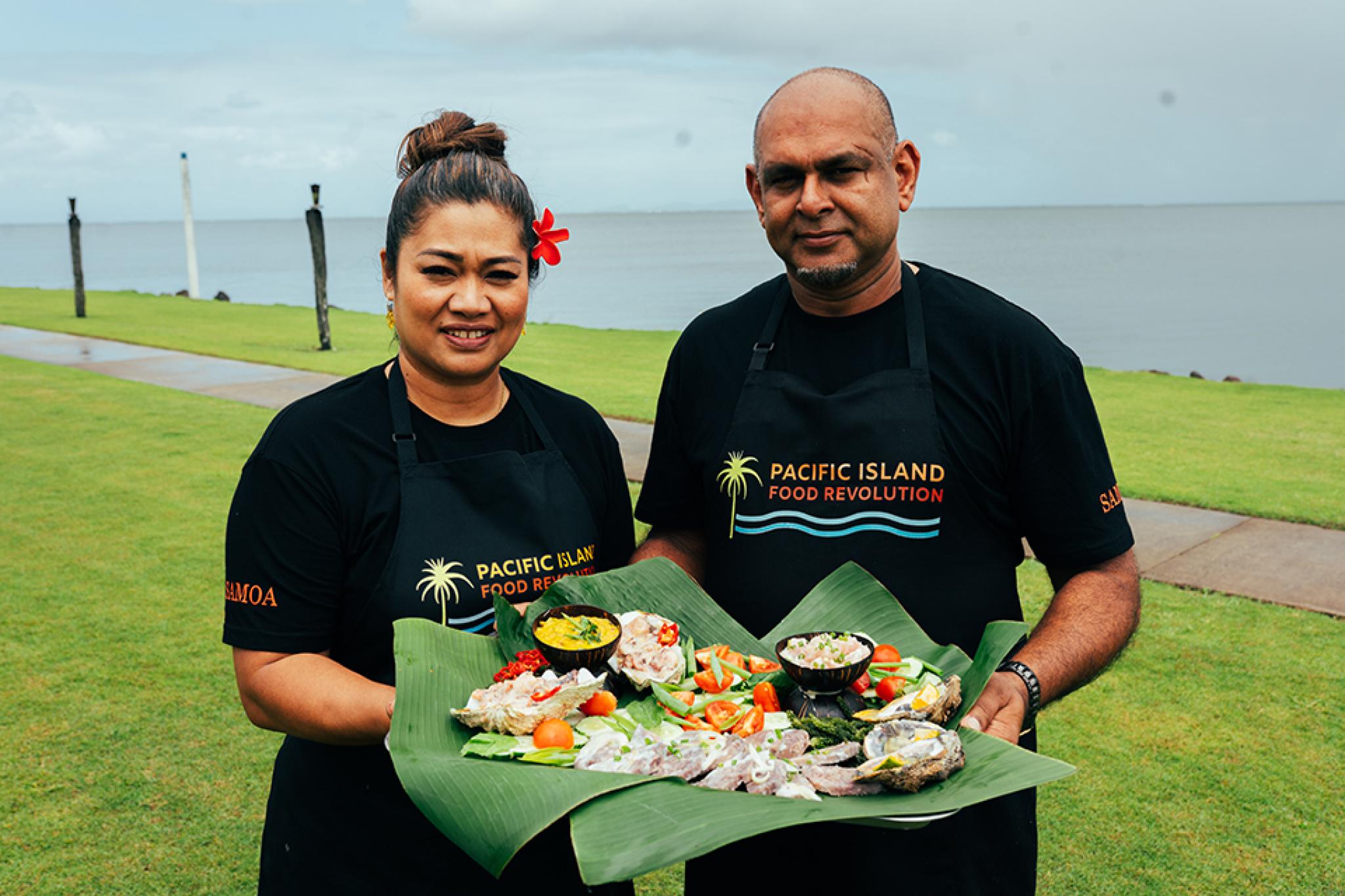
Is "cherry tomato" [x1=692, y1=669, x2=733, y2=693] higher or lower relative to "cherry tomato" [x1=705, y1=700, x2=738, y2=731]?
higher

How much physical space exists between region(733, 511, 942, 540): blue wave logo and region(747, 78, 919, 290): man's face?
0.54 m

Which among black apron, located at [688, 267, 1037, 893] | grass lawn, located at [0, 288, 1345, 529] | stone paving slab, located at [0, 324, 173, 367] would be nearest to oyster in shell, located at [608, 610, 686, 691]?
black apron, located at [688, 267, 1037, 893]

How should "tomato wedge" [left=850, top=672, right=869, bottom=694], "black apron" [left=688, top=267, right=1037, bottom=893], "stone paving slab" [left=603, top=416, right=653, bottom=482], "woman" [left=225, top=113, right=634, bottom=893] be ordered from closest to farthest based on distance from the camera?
1. "tomato wedge" [left=850, top=672, right=869, bottom=694]
2. "woman" [left=225, top=113, right=634, bottom=893]
3. "black apron" [left=688, top=267, right=1037, bottom=893]
4. "stone paving slab" [left=603, top=416, right=653, bottom=482]

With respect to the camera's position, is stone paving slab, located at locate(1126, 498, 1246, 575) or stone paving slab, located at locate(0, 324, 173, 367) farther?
stone paving slab, located at locate(0, 324, 173, 367)

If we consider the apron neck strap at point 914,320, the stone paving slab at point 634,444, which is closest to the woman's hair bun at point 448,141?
the apron neck strap at point 914,320

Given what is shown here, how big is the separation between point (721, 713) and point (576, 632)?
32 cm

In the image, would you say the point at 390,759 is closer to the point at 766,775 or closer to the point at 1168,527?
the point at 766,775

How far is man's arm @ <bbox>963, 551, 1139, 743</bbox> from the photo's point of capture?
2.21 m

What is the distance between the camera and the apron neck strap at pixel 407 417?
2408 millimetres

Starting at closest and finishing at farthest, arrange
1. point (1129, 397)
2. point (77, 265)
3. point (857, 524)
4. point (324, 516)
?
1. point (324, 516)
2. point (857, 524)
3. point (1129, 397)
4. point (77, 265)

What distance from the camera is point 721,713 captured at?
6.57 ft

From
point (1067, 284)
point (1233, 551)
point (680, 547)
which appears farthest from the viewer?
point (1067, 284)

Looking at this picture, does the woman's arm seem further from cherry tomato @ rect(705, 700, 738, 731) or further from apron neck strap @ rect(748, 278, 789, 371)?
apron neck strap @ rect(748, 278, 789, 371)

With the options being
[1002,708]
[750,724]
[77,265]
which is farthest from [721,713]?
[77,265]
